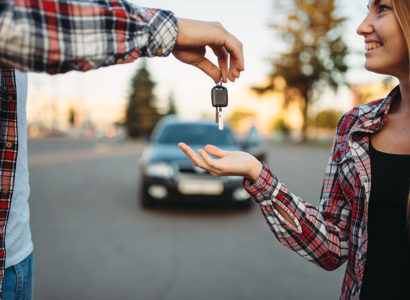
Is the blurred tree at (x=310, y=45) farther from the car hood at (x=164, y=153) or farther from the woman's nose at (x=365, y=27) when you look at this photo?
the woman's nose at (x=365, y=27)

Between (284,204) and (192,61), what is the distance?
0.59 metres

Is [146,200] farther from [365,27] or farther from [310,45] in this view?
[310,45]

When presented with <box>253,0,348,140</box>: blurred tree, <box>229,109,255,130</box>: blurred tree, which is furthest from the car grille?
<box>229,109,255,130</box>: blurred tree

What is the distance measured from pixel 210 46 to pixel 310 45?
1305 inches

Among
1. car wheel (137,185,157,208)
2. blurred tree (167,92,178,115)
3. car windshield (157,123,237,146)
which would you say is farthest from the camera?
blurred tree (167,92,178,115)

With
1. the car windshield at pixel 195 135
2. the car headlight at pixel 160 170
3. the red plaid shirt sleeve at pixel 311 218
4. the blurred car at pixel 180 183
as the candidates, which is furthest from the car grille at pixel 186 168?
the red plaid shirt sleeve at pixel 311 218

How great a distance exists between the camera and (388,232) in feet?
4.27

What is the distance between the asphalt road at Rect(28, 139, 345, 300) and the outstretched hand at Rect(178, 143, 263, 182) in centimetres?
206

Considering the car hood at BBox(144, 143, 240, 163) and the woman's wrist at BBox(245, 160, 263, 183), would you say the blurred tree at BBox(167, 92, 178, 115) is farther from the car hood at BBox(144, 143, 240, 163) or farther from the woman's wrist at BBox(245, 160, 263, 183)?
the woman's wrist at BBox(245, 160, 263, 183)

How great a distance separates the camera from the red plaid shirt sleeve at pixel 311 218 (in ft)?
4.18

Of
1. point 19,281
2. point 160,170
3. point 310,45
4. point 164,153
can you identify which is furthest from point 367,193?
point 310,45

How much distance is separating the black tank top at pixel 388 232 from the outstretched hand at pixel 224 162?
0.46 meters

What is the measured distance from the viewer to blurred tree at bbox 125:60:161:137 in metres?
48.8

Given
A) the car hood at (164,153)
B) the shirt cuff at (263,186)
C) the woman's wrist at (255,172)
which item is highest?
the woman's wrist at (255,172)
